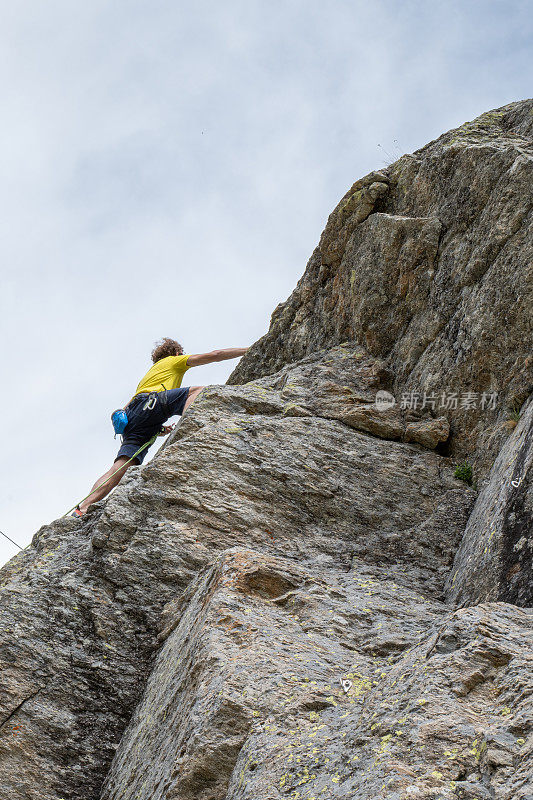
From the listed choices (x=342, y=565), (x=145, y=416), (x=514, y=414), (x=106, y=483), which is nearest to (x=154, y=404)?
(x=145, y=416)

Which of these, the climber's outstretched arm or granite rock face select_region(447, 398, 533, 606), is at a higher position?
the climber's outstretched arm

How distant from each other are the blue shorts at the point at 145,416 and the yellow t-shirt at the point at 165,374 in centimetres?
29

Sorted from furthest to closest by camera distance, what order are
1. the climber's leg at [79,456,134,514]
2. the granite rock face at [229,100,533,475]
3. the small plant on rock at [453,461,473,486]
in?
1. the climber's leg at [79,456,134,514]
2. the small plant on rock at [453,461,473,486]
3. the granite rock face at [229,100,533,475]

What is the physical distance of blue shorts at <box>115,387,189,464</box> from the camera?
1284 cm

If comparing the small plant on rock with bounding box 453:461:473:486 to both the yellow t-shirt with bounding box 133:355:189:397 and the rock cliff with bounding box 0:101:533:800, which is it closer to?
the rock cliff with bounding box 0:101:533:800

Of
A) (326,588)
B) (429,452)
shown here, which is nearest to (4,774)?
(326,588)

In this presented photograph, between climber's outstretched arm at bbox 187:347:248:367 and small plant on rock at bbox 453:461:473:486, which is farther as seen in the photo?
climber's outstretched arm at bbox 187:347:248:367

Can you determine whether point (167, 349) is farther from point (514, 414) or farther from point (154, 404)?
point (514, 414)

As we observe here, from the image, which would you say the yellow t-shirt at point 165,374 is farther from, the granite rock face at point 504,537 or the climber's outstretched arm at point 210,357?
the granite rock face at point 504,537

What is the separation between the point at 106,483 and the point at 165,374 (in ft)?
8.08

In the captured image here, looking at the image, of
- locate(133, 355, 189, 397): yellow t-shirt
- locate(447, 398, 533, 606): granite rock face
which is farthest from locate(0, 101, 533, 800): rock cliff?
locate(133, 355, 189, 397): yellow t-shirt

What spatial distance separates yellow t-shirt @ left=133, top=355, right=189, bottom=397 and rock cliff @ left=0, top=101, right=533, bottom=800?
2465mm

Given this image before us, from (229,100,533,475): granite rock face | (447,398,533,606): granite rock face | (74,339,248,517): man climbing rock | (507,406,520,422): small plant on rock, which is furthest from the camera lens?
(74,339,248,517): man climbing rock

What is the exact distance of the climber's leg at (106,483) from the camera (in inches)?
471
